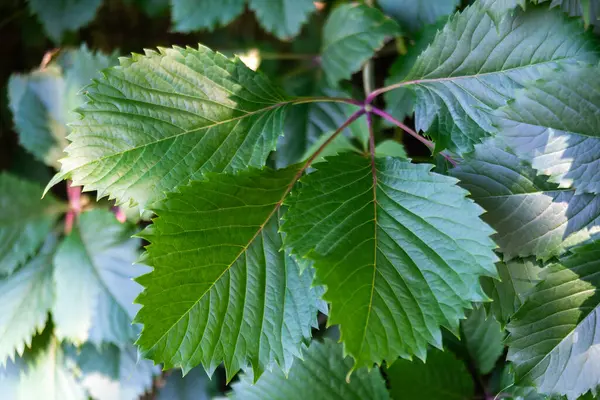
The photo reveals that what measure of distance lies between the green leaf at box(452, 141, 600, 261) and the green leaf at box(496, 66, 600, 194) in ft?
0.16

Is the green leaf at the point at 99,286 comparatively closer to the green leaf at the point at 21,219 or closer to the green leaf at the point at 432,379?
the green leaf at the point at 21,219

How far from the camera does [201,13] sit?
3.36 feet

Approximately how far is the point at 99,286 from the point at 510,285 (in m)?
0.72

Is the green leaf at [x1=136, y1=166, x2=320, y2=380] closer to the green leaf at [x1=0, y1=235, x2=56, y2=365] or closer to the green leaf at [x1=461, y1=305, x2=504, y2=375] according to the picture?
the green leaf at [x1=461, y1=305, x2=504, y2=375]

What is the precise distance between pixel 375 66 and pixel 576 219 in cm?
67

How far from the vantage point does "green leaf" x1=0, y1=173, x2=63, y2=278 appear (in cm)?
100

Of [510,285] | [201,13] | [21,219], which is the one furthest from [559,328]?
[21,219]

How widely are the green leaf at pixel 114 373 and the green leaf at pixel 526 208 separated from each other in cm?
74

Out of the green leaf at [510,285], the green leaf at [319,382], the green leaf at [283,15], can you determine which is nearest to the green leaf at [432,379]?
the green leaf at [319,382]

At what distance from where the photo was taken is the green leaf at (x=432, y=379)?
30.4 inches

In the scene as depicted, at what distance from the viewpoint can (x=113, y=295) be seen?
92 centimetres

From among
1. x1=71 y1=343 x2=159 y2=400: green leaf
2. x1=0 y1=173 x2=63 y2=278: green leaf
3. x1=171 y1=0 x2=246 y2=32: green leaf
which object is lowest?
x1=71 y1=343 x2=159 y2=400: green leaf

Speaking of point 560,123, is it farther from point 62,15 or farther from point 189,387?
point 62,15

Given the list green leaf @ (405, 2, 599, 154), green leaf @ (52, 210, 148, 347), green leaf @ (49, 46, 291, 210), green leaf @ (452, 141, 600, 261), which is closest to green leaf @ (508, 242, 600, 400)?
green leaf @ (452, 141, 600, 261)
